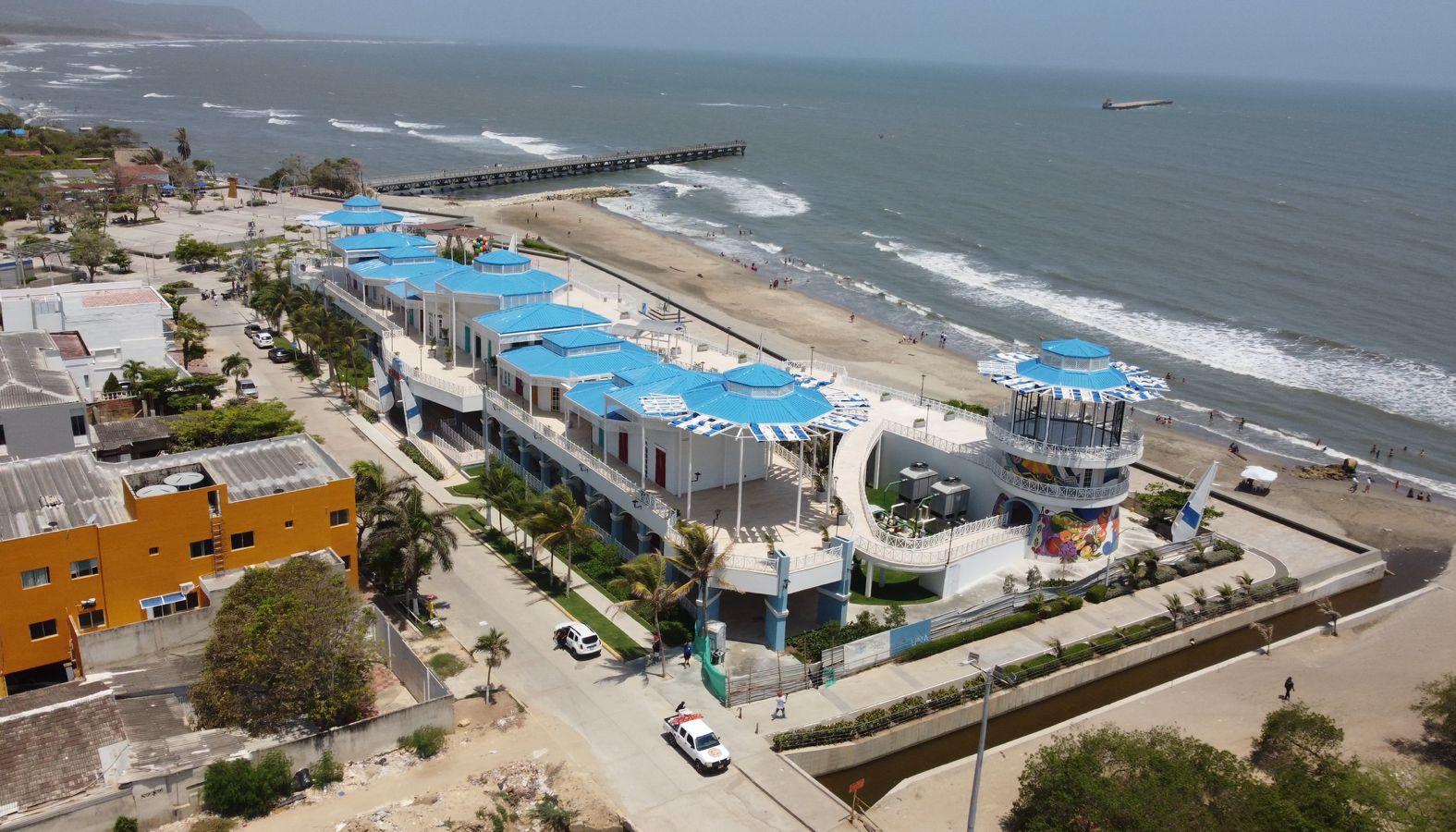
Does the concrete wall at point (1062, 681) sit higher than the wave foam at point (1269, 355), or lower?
lower

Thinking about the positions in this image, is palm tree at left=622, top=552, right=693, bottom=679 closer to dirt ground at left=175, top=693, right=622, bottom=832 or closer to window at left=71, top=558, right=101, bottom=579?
dirt ground at left=175, top=693, right=622, bottom=832

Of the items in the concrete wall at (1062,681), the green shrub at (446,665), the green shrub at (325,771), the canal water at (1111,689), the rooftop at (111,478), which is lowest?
the canal water at (1111,689)

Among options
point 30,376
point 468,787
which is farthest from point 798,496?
point 30,376

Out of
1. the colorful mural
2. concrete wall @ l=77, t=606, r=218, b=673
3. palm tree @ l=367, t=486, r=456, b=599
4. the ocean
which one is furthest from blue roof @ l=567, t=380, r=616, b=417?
the ocean

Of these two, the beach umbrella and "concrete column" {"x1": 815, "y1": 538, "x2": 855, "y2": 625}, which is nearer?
"concrete column" {"x1": 815, "y1": 538, "x2": 855, "y2": 625}

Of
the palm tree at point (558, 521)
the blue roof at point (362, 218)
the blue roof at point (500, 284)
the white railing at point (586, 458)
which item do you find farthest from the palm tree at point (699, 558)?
the blue roof at point (362, 218)

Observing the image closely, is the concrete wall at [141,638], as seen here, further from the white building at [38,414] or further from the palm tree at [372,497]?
the white building at [38,414]

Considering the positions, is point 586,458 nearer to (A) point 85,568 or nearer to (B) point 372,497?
(B) point 372,497
